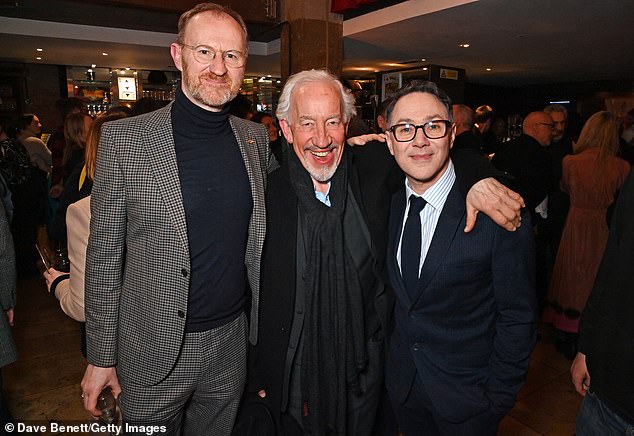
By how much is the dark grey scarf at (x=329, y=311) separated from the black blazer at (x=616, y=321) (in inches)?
29.2

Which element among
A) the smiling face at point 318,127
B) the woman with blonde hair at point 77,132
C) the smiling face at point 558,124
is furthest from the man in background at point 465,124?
the woman with blonde hair at point 77,132

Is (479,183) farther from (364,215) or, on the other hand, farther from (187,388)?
(187,388)

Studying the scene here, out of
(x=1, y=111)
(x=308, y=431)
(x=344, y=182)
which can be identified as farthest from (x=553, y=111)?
(x=1, y=111)

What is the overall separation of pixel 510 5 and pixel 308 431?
4927 millimetres

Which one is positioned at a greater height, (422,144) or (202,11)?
(202,11)

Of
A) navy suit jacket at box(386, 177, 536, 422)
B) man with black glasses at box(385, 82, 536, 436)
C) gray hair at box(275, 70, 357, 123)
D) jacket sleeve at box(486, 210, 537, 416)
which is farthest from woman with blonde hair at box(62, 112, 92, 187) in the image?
jacket sleeve at box(486, 210, 537, 416)

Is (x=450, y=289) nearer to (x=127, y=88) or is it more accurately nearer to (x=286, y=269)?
(x=286, y=269)

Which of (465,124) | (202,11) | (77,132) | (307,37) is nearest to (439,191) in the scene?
(202,11)

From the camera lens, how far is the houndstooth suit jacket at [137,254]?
4.44 ft

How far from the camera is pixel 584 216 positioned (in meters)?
3.34

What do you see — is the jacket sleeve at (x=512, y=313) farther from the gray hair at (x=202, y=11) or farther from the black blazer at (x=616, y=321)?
the gray hair at (x=202, y=11)

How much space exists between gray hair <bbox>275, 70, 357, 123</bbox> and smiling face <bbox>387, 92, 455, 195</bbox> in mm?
341

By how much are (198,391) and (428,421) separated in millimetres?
830

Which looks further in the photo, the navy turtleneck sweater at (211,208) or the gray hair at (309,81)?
the gray hair at (309,81)
